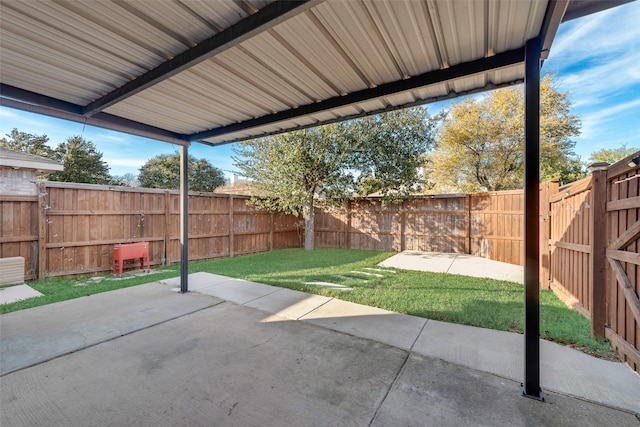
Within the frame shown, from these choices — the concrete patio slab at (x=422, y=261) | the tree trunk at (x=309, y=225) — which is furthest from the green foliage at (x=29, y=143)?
the concrete patio slab at (x=422, y=261)

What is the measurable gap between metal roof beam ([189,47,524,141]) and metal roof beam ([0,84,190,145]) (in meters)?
1.09

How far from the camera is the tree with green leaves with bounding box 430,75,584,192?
12211mm

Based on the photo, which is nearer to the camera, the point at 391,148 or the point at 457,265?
the point at 457,265

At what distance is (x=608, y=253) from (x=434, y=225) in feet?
21.0

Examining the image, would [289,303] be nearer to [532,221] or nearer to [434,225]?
[532,221]

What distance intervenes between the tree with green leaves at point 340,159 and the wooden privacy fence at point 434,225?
39.5 inches

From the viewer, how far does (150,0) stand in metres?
1.59

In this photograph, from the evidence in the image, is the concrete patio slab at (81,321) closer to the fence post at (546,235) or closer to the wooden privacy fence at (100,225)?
the wooden privacy fence at (100,225)

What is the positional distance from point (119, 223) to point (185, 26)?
5.99 m

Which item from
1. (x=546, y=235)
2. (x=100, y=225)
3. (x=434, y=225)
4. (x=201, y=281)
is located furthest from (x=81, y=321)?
(x=434, y=225)

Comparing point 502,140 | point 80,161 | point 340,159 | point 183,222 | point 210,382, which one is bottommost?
point 210,382

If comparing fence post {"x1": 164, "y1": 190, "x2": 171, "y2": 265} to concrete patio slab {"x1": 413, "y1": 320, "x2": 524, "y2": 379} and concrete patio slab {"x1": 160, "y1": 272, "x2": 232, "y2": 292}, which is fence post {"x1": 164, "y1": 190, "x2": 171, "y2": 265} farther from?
concrete patio slab {"x1": 413, "y1": 320, "x2": 524, "y2": 379}

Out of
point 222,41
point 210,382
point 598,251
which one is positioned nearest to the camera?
point 222,41

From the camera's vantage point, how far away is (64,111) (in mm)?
3043
